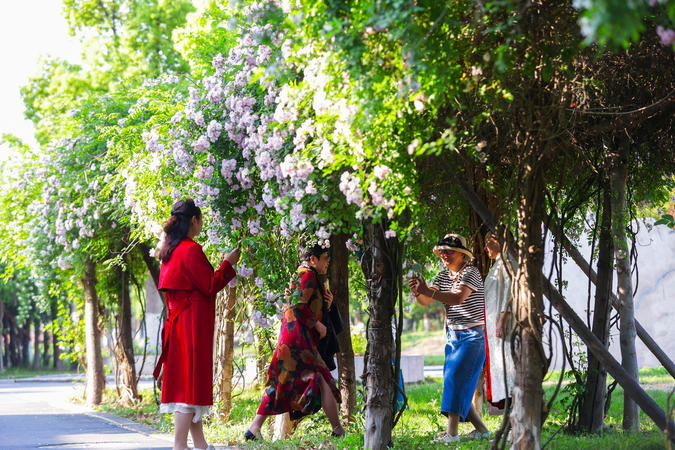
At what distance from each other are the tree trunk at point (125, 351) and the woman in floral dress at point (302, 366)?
259 inches

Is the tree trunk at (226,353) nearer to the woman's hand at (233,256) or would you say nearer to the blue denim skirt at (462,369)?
the woman's hand at (233,256)

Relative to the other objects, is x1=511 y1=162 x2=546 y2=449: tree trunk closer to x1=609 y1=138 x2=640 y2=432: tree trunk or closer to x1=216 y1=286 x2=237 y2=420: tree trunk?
x1=609 y1=138 x2=640 y2=432: tree trunk

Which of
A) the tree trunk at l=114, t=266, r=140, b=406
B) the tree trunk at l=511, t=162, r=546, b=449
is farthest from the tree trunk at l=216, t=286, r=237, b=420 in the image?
the tree trunk at l=511, t=162, r=546, b=449

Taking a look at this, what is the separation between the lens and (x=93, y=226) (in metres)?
11.3

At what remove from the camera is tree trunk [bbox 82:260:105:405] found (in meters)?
13.3

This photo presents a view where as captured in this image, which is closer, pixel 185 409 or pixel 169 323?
pixel 185 409

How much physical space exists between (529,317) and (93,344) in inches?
398

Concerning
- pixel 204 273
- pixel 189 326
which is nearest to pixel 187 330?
pixel 189 326

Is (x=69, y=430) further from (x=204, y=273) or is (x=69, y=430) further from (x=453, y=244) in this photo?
(x=453, y=244)

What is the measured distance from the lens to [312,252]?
7039 millimetres

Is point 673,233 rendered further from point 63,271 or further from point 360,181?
point 360,181

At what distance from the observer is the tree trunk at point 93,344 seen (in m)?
13.3

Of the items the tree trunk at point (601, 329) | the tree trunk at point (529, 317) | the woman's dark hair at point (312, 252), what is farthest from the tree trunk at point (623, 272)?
the woman's dark hair at point (312, 252)

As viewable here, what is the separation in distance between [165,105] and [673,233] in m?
13.8
